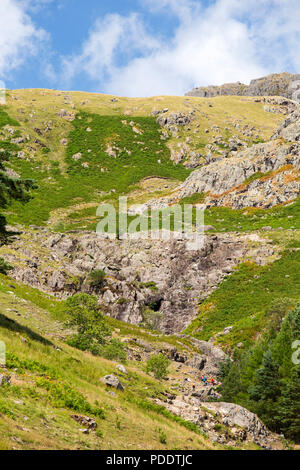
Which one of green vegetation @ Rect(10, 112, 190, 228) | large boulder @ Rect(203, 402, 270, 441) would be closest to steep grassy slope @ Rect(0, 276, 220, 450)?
large boulder @ Rect(203, 402, 270, 441)

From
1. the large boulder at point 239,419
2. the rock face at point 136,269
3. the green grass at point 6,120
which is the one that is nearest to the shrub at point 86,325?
the large boulder at point 239,419

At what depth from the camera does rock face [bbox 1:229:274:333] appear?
181 ft

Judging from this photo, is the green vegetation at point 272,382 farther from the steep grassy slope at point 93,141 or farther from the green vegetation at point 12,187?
the steep grassy slope at point 93,141

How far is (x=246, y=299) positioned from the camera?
53.7 m

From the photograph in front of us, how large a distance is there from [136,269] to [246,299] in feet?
71.8

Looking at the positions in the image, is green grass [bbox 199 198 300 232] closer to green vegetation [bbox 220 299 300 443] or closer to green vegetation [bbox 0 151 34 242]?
green vegetation [bbox 220 299 300 443]

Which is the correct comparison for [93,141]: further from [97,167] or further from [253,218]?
[253,218]

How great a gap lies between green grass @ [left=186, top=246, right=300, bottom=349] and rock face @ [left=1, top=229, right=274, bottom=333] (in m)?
2.75

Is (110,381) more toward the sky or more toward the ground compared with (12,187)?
more toward the ground

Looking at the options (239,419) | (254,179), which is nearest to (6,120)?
(254,179)

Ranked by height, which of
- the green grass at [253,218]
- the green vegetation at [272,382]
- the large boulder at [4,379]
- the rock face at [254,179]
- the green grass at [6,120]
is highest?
the green grass at [6,120]

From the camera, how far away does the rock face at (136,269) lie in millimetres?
55031

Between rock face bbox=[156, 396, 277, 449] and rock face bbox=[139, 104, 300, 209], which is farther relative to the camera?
rock face bbox=[139, 104, 300, 209]

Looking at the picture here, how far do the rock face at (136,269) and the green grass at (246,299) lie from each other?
2749mm
